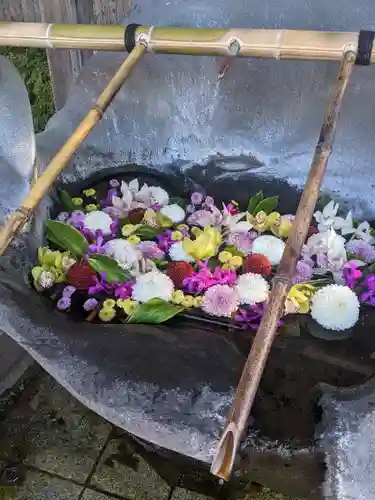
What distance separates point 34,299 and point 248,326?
435 millimetres

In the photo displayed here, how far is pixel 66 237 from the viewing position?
4.67ft

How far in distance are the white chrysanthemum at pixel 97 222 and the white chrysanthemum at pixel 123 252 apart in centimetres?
8

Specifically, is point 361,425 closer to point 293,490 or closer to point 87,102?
point 293,490

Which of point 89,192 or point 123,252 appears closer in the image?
point 123,252

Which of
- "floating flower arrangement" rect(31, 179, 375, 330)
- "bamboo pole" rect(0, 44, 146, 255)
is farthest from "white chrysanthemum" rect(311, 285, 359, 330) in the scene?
"bamboo pole" rect(0, 44, 146, 255)

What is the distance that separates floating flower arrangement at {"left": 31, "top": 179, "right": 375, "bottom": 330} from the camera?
51.4 inches

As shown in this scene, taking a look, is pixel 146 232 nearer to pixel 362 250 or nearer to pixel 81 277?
pixel 81 277

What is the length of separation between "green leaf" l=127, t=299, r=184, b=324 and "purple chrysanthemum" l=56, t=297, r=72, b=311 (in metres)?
0.15

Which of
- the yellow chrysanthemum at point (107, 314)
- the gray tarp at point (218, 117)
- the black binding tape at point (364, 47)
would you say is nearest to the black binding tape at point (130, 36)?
the gray tarp at point (218, 117)

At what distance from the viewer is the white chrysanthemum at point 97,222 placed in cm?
152

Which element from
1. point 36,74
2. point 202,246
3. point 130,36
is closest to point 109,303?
point 202,246

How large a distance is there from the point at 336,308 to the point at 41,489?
41.7 inches

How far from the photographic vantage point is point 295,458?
875 millimetres

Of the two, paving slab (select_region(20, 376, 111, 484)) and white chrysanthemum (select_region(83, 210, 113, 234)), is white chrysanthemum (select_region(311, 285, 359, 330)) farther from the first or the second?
paving slab (select_region(20, 376, 111, 484))
